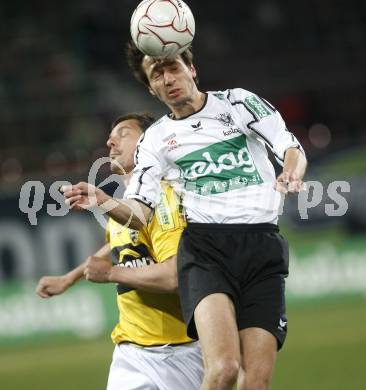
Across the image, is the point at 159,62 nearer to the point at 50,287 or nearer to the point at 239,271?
the point at 239,271

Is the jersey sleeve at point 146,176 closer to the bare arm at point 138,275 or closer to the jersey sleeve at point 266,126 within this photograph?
the bare arm at point 138,275

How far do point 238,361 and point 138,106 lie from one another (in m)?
13.6

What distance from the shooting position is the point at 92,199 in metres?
4.98

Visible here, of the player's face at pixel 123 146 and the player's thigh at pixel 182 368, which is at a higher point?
the player's face at pixel 123 146

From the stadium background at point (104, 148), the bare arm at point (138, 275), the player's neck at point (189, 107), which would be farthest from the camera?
the stadium background at point (104, 148)

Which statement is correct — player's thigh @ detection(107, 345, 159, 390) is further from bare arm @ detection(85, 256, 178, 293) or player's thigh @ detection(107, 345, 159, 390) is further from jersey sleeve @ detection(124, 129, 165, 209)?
jersey sleeve @ detection(124, 129, 165, 209)

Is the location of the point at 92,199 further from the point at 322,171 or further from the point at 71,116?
the point at 71,116

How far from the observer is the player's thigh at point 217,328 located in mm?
4910

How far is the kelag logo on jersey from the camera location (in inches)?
214

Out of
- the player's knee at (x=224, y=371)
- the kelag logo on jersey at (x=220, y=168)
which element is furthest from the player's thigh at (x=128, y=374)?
the kelag logo on jersey at (x=220, y=168)

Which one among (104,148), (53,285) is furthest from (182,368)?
(104,148)

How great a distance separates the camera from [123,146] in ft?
19.5

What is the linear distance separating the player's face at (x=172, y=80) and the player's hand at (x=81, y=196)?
0.85 m

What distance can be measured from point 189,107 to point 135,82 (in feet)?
42.9
